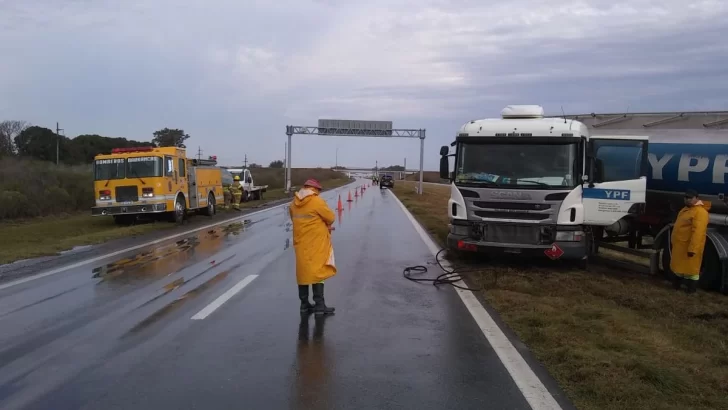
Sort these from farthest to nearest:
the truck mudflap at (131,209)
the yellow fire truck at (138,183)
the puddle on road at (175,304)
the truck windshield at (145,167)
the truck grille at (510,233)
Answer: the truck windshield at (145,167) → the yellow fire truck at (138,183) → the truck mudflap at (131,209) → the truck grille at (510,233) → the puddle on road at (175,304)

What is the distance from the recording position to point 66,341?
6176 millimetres

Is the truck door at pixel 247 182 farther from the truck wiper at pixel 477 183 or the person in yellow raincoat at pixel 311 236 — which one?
the person in yellow raincoat at pixel 311 236

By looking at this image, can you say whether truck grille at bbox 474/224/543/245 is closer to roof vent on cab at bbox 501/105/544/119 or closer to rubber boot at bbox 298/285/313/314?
roof vent on cab at bbox 501/105/544/119

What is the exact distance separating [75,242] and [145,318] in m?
8.99

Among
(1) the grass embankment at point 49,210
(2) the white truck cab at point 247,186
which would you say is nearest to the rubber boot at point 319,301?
(1) the grass embankment at point 49,210

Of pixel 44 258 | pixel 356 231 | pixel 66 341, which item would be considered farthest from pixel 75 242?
pixel 66 341

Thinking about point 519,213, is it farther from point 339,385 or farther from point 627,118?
point 339,385

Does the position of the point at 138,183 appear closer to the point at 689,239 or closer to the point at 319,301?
the point at 319,301

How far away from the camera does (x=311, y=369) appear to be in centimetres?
536

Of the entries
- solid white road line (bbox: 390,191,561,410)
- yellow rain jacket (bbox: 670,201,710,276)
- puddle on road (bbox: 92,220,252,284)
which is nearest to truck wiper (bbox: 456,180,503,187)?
solid white road line (bbox: 390,191,561,410)

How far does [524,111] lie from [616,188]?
92.9 inches

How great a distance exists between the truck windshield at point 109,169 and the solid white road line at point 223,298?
1230cm

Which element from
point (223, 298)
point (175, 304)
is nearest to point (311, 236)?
point (223, 298)

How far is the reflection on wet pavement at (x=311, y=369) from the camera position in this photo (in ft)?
15.2
